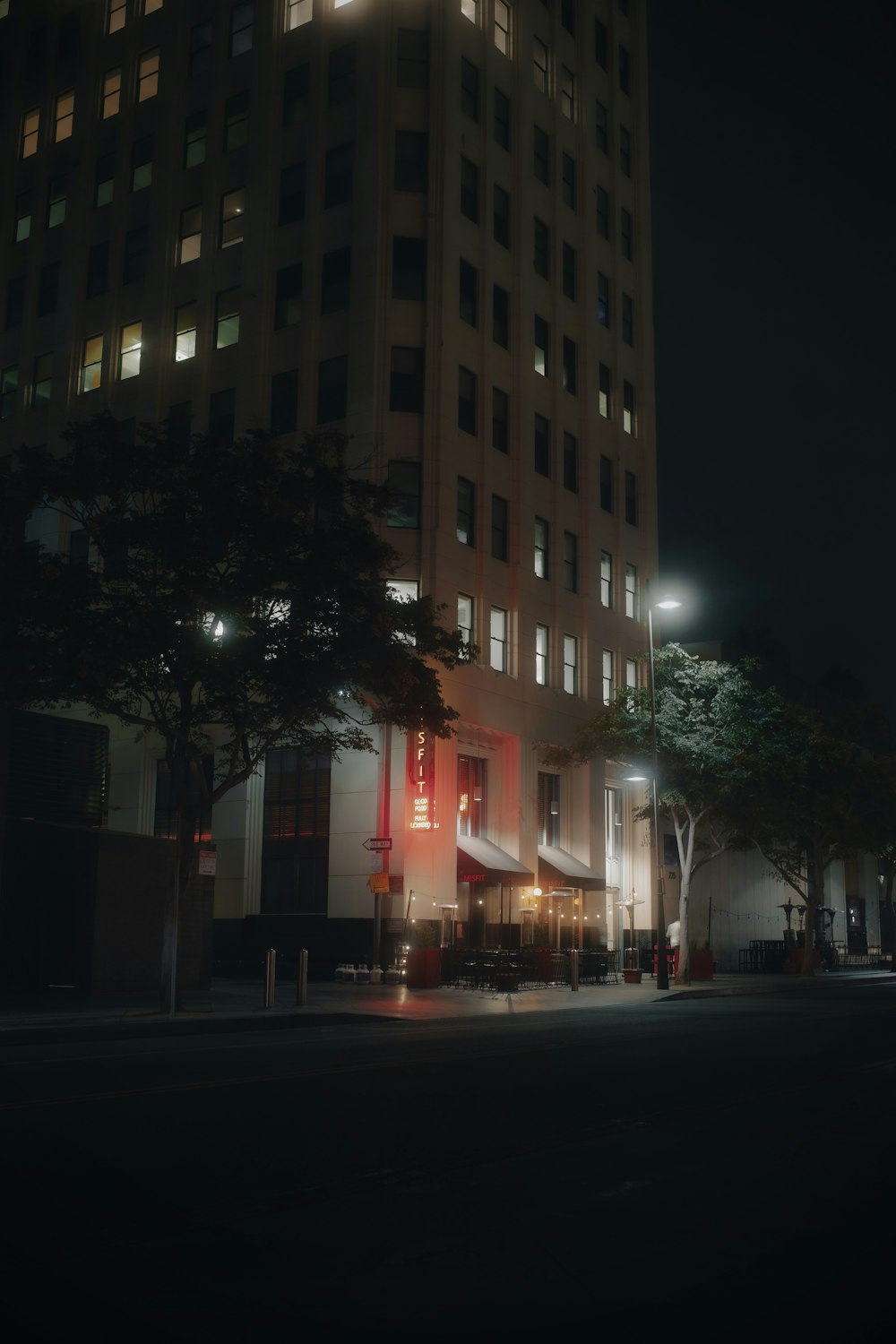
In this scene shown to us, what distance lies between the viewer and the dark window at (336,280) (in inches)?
1668

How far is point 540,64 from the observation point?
49.9 metres

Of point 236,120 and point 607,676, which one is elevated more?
point 236,120

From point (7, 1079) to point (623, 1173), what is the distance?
751cm

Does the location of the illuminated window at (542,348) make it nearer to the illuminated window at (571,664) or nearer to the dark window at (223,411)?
the illuminated window at (571,664)

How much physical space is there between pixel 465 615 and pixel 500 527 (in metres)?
4.06

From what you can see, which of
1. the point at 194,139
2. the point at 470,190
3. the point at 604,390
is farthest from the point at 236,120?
the point at 604,390

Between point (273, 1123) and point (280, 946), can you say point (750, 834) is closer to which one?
point (280, 946)

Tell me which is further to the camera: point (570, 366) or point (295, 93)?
point (570, 366)

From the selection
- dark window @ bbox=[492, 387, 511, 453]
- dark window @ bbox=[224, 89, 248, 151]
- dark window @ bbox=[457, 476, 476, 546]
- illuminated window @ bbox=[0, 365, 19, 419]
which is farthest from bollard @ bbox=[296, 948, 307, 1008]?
illuminated window @ bbox=[0, 365, 19, 419]

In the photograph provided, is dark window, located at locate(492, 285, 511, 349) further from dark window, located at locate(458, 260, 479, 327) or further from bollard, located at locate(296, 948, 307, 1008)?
bollard, located at locate(296, 948, 307, 1008)

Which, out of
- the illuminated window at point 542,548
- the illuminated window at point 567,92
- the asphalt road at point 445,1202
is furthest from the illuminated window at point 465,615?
the asphalt road at point 445,1202

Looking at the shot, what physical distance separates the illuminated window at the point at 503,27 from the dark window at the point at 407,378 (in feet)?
44.5

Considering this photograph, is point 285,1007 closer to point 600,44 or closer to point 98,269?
point 98,269

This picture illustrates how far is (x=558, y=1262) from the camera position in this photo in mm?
5895
